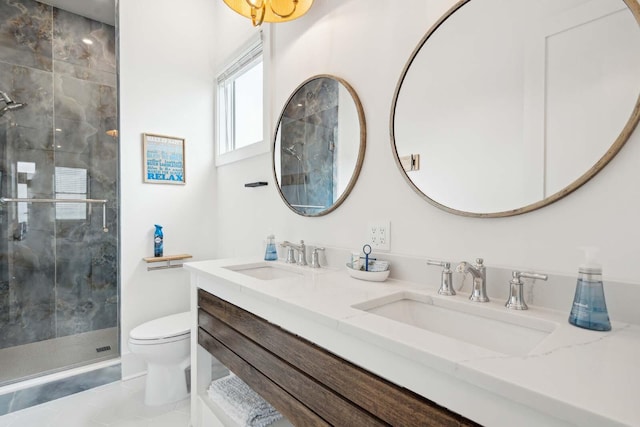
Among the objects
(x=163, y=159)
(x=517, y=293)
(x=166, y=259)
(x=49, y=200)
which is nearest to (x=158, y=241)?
(x=166, y=259)

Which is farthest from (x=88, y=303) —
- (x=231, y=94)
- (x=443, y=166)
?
(x=443, y=166)

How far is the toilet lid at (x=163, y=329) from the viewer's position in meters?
1.86

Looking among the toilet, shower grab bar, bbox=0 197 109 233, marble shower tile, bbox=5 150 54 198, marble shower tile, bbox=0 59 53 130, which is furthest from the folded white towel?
marble shower tile, bbox=0 59 53 130

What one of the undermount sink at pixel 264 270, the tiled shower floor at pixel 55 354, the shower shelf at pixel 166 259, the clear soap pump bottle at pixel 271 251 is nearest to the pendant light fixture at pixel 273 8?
the clear soap pump bottle at pixel 271 251

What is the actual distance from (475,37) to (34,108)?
9.55 feet

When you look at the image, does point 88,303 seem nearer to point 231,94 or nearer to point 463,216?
point 231,94

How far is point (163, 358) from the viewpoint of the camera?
1.87 m

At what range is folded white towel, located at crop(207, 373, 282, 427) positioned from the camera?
4.44 feet

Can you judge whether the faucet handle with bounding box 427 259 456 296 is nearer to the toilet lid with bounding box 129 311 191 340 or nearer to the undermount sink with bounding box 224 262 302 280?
the undermount sink with bounding box 224 262 302 280

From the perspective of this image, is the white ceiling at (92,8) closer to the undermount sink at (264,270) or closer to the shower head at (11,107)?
the shower head at (11,107)

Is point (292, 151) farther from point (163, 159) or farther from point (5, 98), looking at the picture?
point (5, 98)

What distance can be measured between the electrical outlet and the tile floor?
57.7 inches

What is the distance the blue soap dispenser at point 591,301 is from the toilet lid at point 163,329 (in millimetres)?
1928

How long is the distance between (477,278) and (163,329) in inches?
72.4
